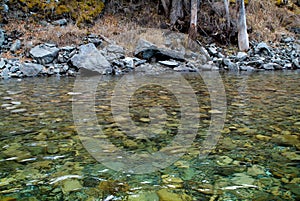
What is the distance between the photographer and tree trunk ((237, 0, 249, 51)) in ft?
42.3

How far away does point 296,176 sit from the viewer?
159cm

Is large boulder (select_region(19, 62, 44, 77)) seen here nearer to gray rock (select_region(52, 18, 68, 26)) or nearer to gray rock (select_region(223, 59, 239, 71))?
gray rock (select_region(52, 18, 68, 26))

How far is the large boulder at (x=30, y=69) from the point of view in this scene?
28.2ft

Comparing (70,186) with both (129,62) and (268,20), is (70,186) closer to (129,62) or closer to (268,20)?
(129,62)

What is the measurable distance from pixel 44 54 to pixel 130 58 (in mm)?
2998

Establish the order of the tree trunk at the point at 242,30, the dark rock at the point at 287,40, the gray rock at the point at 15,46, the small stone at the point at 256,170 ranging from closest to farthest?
the small stone at the point at 256,170 → the gray rock at the point at 15,46 → the tree trunk at the point at 242,30 → the dark rock at the point at 287,40

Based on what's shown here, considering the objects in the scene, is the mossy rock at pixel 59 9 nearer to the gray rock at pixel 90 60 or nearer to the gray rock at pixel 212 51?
the gray rock at pixel 90 60

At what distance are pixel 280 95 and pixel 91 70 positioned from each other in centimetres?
627

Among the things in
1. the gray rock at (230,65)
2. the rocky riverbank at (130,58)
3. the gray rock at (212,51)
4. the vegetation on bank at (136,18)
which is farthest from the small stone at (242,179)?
the gray rock at (212,51)

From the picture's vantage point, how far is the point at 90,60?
9.32 meters

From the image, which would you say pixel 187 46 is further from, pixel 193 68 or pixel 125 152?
pixel 125 152

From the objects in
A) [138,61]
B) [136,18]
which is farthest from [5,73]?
[136,18]

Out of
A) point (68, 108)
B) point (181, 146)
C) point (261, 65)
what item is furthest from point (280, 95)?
point (261, 65)

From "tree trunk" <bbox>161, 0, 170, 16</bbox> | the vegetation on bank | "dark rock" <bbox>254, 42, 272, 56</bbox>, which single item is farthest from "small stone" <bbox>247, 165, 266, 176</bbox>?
"tree trunk" <bbox>161, 0, 170, 16</bbox>
